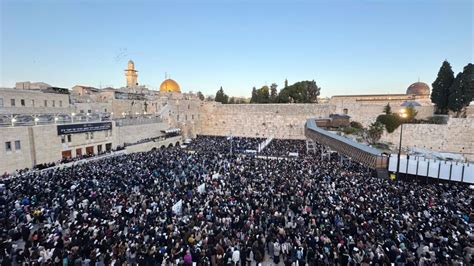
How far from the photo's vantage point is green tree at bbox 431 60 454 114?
25.9 metres

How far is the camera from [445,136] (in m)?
23.4

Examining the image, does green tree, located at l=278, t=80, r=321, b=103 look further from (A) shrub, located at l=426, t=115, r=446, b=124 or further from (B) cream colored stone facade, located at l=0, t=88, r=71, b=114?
(B) cream colored stone facade, located at l=0, t=88, r=71, b=114

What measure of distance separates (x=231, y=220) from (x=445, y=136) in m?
25.8

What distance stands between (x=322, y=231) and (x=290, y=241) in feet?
4.07

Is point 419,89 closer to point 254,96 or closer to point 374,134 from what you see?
point 374,134

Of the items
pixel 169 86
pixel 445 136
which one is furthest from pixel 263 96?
pixel 445 136

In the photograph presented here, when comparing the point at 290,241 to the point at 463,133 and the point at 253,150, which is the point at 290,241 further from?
the point at 463,133

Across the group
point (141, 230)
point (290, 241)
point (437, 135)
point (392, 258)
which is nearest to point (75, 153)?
point (141, 230)

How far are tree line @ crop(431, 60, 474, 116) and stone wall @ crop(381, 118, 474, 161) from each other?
111 inches

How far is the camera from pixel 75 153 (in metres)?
19.4

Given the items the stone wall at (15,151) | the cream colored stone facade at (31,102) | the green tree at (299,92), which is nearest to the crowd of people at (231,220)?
the stone wall at (15,151)

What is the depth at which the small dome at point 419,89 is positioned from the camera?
129 ft

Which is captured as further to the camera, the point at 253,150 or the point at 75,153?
the point at 253,150

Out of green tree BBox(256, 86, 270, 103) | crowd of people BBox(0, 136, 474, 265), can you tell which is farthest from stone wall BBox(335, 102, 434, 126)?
crowd of people BBox(0, 136, 474, 265)
